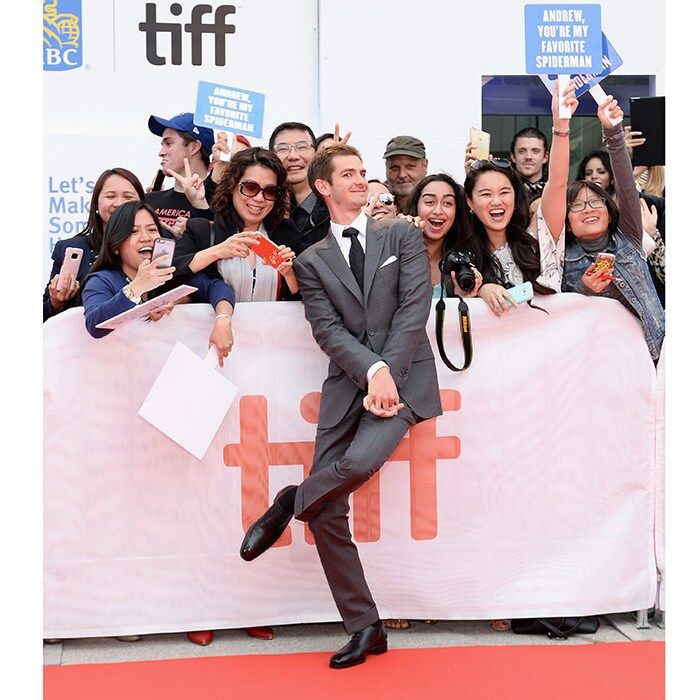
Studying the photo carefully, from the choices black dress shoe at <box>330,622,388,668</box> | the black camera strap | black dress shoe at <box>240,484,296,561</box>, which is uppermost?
the black camera strap

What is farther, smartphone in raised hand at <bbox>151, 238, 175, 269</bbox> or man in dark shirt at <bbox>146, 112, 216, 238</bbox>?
man in dark shirt at <bbox>146, 112, 216, 238</bbox>

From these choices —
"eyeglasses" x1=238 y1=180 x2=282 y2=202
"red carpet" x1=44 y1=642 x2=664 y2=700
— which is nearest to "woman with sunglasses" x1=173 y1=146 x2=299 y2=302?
"eyeglasses" x1=238 y1=180 x2=282 y2=202

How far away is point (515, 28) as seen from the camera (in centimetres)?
805

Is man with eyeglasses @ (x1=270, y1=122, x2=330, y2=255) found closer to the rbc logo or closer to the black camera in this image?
the black camera

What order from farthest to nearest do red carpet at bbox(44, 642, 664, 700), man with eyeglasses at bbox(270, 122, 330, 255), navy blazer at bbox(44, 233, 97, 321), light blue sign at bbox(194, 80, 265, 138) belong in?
light blue sign at bbox(194, 80, 265, 138) < man with eyeglasses at bbox(270, 122, 330, 255) < navy blazer at bbox(44, 233, 97, 321) < red carpet at bbox(44, 642, 664, 700)

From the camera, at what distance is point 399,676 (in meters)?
3.96

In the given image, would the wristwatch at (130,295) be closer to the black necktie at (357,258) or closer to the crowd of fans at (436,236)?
the crowd of fans at (436,236)

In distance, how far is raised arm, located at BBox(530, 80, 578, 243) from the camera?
4.59 meters

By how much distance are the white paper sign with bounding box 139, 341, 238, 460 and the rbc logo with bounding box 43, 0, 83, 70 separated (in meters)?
4.02

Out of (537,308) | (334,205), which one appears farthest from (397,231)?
(537,308)

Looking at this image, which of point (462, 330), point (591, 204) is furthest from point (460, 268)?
point (591, 204)

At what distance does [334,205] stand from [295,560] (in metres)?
1.50

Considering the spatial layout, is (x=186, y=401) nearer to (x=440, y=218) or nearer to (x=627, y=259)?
(x=440, y=218)
